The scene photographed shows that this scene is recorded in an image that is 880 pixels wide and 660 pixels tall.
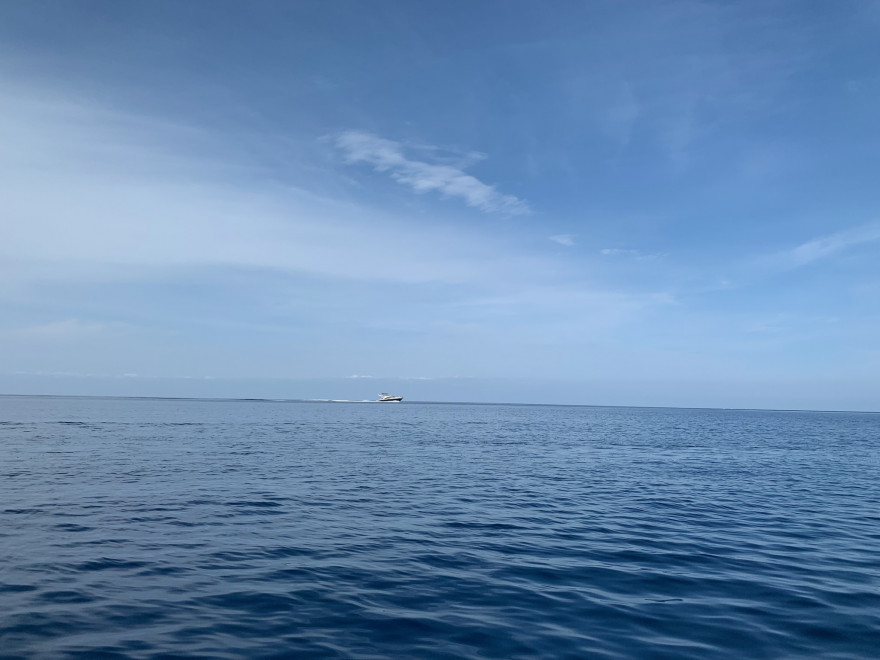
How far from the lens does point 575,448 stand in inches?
2569

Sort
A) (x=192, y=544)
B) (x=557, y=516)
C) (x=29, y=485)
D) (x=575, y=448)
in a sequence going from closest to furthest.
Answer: (x=192, y=544) < (x=557, y=516) < (x=29, y=485) < (x=575, y=448)

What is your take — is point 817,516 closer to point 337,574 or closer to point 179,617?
point 337,574

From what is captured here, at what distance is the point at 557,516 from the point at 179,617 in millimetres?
17619

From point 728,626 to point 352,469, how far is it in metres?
30.7

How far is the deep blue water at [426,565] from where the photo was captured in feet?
42.6

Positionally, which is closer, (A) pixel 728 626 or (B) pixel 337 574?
(A) pixel 728 626

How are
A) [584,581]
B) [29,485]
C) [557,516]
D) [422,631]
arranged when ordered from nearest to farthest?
[422,631] < [584,581] < [557,516] < [29,485]

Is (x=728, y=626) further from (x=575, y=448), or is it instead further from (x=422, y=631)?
(x=575, y=448)

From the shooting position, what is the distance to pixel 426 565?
18516 millimetres

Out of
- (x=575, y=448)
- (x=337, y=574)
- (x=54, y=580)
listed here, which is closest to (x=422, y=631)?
(x=337, y=574)

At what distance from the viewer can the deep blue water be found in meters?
13.0

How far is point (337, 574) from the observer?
57.2ft

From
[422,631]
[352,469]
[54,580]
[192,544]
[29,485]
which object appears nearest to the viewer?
[422,631]

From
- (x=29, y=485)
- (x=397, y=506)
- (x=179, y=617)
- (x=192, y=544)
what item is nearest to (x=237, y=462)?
(x=29, y=485)
